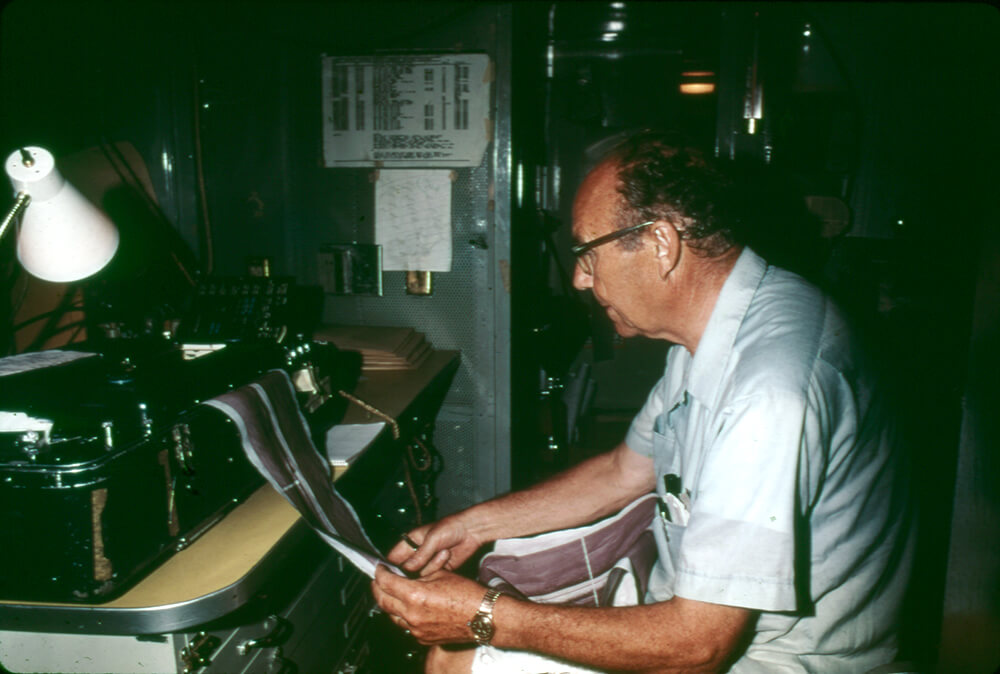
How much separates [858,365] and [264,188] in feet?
7.44

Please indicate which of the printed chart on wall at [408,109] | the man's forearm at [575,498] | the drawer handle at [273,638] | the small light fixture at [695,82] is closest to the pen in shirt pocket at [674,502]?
the man's forearm at [575,498]

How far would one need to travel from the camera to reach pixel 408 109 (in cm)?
233

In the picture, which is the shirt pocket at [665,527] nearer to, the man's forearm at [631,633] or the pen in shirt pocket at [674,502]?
the pen in shirt pocket at [674,502]

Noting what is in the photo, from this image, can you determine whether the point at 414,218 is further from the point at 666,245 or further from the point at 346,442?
the point at 666,245

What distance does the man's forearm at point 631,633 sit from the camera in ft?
3.07

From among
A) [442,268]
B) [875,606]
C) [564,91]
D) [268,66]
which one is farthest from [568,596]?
[564,91]

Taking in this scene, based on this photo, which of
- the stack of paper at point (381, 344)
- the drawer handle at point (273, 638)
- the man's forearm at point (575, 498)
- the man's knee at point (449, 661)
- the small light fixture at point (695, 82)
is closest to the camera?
the drawer handle at point (273, 638)

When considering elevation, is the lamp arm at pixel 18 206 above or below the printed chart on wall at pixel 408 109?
below

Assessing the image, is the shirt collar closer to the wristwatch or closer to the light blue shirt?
the light blue shirt

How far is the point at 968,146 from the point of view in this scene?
2352mm

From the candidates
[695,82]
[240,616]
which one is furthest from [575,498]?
[695,82]

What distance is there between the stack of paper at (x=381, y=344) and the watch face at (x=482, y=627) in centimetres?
123

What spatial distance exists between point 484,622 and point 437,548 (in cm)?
32

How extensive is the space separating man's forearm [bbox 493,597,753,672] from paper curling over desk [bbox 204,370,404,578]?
9.9 inches
